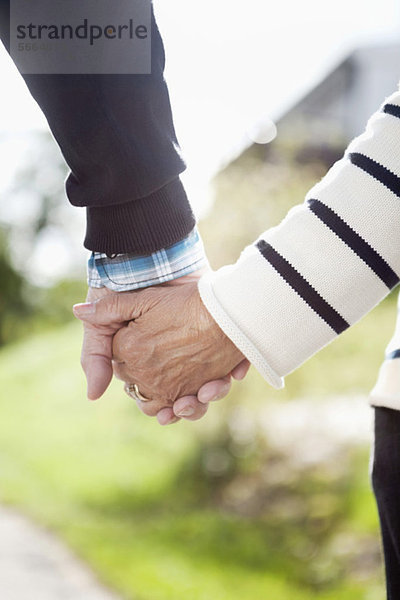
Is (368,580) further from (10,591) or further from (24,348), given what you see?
(24,348)

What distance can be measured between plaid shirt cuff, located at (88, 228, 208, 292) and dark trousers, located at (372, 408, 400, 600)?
548 millimetres

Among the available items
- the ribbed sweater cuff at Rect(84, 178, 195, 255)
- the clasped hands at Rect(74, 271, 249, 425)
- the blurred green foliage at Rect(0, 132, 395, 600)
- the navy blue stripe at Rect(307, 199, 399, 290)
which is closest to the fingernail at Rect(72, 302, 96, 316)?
the clasped hands at Rect(74, 271, 249, 425)

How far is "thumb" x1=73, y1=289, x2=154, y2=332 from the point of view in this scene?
150 cm

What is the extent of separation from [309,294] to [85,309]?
57 centimetres

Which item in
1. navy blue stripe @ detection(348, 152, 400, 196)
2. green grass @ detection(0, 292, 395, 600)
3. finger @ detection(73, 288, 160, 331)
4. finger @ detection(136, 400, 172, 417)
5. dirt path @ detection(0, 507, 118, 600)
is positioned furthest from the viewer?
green grass @ detection(0, 292, 395, 600)

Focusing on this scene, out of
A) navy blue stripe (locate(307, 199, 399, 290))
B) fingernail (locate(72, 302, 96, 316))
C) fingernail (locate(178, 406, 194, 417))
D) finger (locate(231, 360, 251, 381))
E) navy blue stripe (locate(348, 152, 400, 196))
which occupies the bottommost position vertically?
fingernail (locate(178, 406, 194, 417))

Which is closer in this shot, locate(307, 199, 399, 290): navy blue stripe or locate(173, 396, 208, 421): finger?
locate(307, 199, 399, 290): navy blue stripe

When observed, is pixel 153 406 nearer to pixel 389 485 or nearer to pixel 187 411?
pixel 187 411

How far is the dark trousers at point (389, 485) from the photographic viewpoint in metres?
1.23

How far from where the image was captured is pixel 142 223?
57.1 inches

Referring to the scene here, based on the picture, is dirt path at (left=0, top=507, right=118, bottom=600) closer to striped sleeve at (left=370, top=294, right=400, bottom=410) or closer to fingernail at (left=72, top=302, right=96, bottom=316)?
fingernail at (left=72, top=302, right=96, bottom=316)

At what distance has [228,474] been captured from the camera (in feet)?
24.0

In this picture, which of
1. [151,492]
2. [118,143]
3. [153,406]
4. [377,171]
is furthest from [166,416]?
[151,492]

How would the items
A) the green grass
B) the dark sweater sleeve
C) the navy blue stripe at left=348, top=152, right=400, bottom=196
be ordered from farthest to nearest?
1. the green grass
2. the dark sweater sleeve
3. the navy blue stripe at left=348, top=152, right=400, bottom=196
